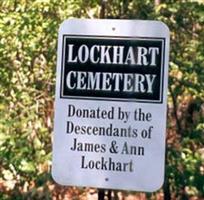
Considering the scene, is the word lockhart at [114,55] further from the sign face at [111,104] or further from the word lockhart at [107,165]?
the word lockhart at [107,165]

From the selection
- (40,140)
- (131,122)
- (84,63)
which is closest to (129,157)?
(131,122)

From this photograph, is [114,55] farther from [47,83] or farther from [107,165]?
[47,83]

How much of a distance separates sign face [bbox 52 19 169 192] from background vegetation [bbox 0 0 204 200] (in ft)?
3.66

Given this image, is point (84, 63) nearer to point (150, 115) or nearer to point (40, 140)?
point (150, 115)

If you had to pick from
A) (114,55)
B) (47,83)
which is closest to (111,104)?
(114,55)

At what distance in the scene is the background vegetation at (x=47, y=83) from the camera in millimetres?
3529

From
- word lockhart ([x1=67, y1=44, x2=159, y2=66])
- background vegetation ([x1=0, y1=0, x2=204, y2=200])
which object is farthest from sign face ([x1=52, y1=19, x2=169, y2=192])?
background vegetation ([x1=0, y1=0, x2=204, y2=200])

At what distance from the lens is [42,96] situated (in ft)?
12.5

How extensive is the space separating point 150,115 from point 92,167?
0.27 m

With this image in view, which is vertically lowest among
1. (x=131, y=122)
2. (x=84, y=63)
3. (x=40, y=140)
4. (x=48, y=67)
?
(x=40, y=140)

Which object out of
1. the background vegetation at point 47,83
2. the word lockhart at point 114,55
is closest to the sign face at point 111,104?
the word lockhart at point 114,55

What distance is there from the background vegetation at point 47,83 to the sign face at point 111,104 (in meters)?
1.11

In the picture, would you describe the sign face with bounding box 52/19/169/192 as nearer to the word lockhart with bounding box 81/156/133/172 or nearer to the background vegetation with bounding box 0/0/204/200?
the word lockhart with bounding box 81/156/133/172

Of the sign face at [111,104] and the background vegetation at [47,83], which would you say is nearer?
the sign face at [111,104]
